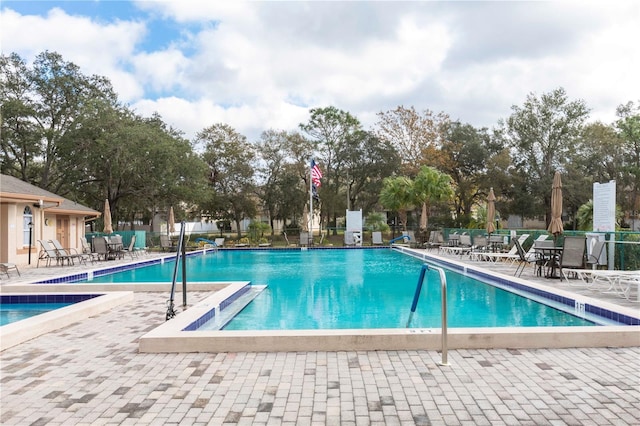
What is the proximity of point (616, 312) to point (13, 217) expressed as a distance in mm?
15162

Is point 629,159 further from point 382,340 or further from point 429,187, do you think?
point 382,340

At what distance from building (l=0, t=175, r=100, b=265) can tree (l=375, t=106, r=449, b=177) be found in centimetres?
2116

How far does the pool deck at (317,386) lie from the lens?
9.07ft

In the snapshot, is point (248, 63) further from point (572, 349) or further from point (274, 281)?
point (572, 349)

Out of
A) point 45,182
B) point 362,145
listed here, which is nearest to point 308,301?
point 45,182

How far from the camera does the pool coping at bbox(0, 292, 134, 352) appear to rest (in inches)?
177

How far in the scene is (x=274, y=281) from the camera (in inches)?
421

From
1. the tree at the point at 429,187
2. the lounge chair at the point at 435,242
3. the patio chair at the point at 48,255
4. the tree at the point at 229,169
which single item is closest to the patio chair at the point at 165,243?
the patio chair at the point at 48,255

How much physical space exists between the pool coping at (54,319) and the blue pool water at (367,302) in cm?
188

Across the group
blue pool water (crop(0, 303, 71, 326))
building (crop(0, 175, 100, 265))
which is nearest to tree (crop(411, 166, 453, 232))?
building (crop(0, 175, 100, 265))

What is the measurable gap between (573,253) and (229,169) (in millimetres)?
26629

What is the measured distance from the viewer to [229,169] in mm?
32500

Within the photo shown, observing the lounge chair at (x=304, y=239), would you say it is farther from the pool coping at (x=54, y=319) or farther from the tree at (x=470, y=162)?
the pool coping at (x=54, y=319)

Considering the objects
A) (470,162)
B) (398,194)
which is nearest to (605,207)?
(398,194)
